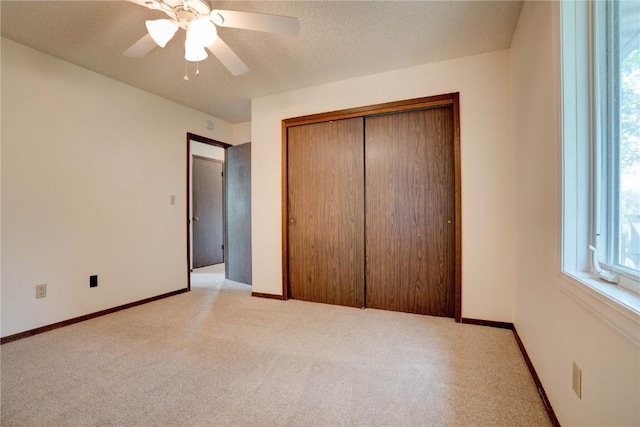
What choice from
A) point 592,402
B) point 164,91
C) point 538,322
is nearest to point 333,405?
point 592,402

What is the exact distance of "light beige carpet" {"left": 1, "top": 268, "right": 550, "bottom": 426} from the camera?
4.48 ft

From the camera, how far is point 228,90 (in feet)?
10.3

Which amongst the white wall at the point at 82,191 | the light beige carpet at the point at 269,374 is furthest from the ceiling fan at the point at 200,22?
the light beige carpet at the point at 269,374

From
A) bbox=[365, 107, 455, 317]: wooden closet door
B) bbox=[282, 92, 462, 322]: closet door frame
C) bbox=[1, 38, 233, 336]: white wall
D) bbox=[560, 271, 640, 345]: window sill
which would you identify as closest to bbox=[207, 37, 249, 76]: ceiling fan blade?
bbox=[282, 92, 462, 322]: closet door frame

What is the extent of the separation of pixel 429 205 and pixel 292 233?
4.89ft

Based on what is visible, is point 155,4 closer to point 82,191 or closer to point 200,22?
point 200,22

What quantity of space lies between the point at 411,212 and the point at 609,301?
1.89 metres

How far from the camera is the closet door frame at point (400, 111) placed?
2484 mm

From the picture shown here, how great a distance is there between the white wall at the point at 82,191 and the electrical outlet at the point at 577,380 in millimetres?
3532

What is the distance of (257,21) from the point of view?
1.55 meters

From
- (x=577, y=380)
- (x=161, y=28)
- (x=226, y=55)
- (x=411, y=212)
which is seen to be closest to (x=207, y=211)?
(x=226, y=55)

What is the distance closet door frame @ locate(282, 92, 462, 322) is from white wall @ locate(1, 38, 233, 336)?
1.41 meters

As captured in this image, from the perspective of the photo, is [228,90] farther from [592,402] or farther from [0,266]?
[592,402]

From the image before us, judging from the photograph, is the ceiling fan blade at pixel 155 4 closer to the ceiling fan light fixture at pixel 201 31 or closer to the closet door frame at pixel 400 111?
the ceiling fan light fixture at pixel 201 31
